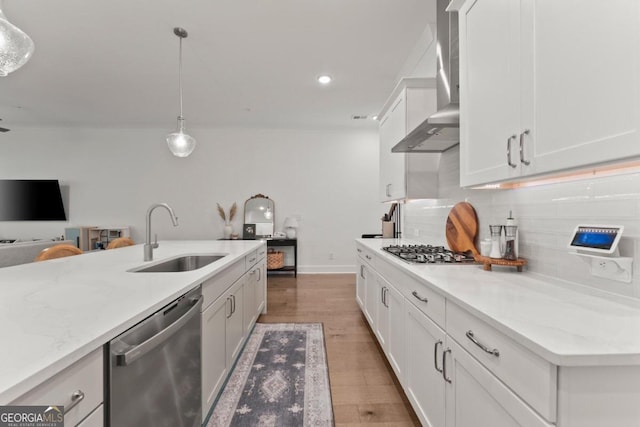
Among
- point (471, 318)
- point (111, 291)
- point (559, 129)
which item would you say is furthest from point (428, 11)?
point (111, 291)

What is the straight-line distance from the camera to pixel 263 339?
270 cm

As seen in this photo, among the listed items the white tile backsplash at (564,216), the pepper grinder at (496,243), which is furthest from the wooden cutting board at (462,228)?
the pepper grinder at (496,243)

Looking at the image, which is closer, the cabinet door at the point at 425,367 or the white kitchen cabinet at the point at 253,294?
the cabinet door at the point at 425,367

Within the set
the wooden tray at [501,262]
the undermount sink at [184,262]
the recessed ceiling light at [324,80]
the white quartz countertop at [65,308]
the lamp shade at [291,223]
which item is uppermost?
the recessed ceiling light at [324,80]

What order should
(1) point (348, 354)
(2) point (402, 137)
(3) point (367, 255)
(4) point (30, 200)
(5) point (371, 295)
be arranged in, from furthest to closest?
(4) point (30, 200) → (3) point (367, 255) → (5) point (371, 295) → (2) point (402, 137) → (1) point (348, 354)

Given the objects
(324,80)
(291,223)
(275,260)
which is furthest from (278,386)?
(291,223)

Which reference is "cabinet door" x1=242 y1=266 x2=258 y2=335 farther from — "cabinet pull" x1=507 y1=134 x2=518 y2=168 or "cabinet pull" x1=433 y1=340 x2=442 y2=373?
"cabinet pull" x1=507 y1=134 x2=518 y2=168

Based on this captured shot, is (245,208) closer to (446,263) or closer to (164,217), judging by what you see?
(164,217)

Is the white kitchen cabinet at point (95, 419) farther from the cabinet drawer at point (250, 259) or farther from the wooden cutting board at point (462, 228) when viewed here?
the wooden cutting board at point (462, 228)

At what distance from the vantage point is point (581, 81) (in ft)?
2.95

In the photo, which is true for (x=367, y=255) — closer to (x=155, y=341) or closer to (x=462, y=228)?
(x=462, y=228)

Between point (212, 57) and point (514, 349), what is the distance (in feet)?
11.5

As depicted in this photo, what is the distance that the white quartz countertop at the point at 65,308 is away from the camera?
610 mm

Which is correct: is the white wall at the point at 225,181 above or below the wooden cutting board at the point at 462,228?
above
